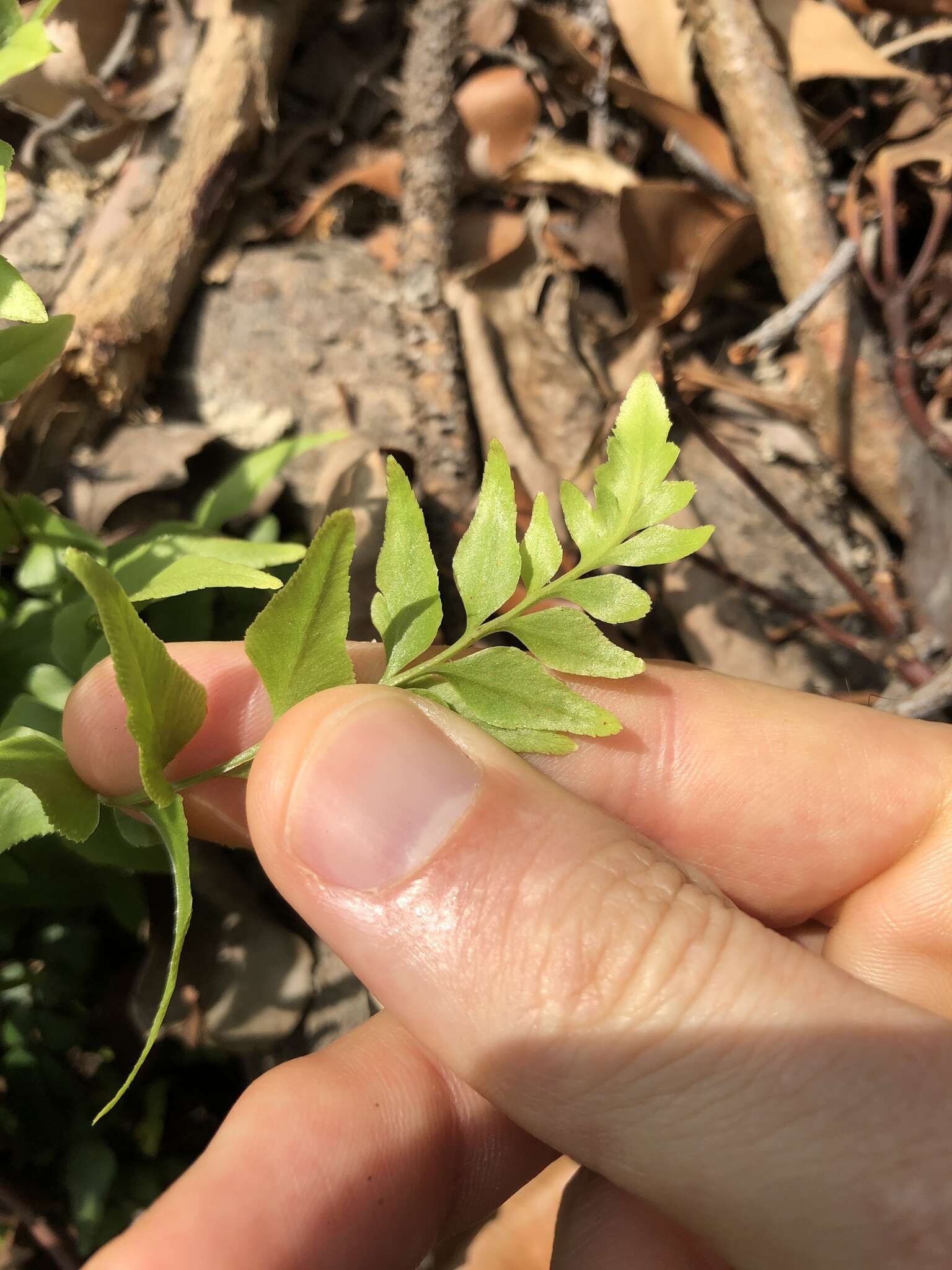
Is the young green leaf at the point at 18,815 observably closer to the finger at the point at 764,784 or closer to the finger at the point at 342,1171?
the finger at the point at 764,784

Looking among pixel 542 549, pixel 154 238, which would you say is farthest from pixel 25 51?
pixel 154 238

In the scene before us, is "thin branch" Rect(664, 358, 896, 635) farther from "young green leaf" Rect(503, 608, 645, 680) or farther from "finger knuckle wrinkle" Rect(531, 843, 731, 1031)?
"finger knuckle wrinkle" Rect(531, 843, 731, 1031)

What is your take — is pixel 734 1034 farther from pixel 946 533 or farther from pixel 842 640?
pixel 946 533

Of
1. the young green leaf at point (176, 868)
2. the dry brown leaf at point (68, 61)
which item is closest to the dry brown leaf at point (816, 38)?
the dry brown leaf at point (68, 61)

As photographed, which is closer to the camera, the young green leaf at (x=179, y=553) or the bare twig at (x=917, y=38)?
the young green leaf at (x=179, y=553)

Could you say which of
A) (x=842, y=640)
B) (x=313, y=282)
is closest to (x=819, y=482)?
(x=842, y=640)

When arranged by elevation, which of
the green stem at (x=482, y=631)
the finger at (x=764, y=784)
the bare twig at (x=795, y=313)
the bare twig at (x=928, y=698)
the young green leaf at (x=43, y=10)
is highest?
the young green leaf at (x=43, y=10)

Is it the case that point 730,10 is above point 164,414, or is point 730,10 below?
above
